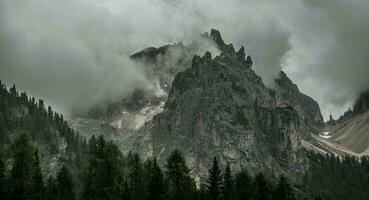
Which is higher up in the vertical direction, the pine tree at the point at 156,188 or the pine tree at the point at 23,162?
the pine tree at the point at 23,162

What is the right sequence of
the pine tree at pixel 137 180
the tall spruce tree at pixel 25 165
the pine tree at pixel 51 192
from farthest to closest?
the pine tree at pixel 51 192
the pine tree at pixel 137 180
the tall spruce tree at pixel 25 165

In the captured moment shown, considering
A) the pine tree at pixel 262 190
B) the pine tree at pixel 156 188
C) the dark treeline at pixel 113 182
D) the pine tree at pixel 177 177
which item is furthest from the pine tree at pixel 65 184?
the pine tree at pixel 262 190

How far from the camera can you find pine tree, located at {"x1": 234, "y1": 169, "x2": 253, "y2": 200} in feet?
448

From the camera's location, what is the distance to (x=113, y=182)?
11319cm

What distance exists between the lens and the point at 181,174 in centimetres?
12875

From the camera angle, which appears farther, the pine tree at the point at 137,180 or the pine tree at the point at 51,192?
the pine tree at the point at 51,192

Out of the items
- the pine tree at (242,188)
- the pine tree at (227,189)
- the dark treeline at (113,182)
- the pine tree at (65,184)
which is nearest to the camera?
the dark treeline at (113,182)

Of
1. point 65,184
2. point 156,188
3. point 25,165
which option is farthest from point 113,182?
point 65,184

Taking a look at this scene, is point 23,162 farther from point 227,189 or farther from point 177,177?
point 227,189

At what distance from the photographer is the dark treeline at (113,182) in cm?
11306

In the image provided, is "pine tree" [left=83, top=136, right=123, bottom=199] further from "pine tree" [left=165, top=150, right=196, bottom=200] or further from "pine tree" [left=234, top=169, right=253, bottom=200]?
"pine tree" [left=234, top=169, right=253, bottom=200]

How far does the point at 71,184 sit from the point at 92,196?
29901 millimetres

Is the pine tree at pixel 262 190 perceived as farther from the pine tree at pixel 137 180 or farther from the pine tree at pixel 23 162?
the pine tree at pixel 23 162

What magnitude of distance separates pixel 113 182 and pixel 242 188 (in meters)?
35.9
